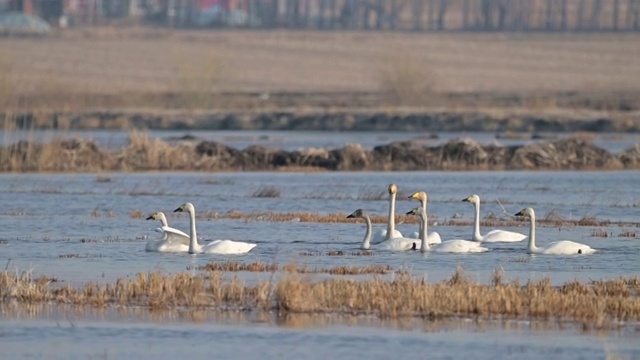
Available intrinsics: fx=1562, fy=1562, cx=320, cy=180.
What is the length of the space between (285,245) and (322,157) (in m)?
17.0

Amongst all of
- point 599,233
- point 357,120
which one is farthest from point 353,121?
point 599,233

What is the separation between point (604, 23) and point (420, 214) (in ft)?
311

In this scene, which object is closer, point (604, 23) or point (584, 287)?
point (584, 287)


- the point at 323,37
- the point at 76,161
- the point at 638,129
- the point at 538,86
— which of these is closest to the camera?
the point at 76,161

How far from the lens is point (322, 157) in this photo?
37.6 metres

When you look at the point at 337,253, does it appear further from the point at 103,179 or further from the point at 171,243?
the point at 103,179

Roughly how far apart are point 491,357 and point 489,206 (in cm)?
1545

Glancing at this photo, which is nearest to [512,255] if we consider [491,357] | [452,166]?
[491,357]

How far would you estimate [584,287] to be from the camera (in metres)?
15.4

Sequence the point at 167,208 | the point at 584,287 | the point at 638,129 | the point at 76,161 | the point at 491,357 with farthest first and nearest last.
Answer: the point at 638,129 → the point at 76,161 → the point at 167,208 → the point at 584,287 → the point at 491,357

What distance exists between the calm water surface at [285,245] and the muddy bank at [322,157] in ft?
3.43

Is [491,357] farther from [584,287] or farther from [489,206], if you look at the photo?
[489,206]

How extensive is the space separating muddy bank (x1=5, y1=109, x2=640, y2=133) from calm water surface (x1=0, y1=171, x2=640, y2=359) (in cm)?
2075

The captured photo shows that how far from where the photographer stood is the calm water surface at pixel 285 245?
12.8 m
